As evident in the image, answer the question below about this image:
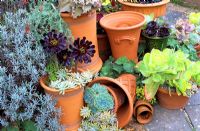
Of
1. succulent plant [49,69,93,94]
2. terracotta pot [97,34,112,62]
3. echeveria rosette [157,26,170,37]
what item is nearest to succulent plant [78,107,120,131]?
succulent plant [49,69,93,94]

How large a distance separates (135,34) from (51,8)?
0.80 m

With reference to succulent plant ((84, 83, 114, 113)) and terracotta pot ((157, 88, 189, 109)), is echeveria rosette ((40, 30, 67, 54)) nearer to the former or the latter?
succulent plant ((84, 83, 114, 113))

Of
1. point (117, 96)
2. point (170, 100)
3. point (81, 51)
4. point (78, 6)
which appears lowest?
point (170, 100)

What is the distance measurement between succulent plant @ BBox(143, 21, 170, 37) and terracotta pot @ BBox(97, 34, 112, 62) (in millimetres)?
370

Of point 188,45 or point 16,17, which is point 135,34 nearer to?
point 188,45

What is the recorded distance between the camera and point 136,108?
9.68ft

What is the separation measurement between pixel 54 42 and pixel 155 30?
1.16 metres

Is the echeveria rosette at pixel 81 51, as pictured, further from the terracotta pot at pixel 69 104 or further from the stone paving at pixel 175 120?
the stone paving at pixel 175 120

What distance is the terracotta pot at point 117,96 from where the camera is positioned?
2807 millimetres

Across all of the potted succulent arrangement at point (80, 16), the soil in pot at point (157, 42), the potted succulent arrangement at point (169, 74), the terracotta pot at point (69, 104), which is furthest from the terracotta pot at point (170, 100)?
the terracotta pot at point (69, 104)

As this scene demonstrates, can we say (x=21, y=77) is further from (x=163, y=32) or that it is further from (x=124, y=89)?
(x=163, y=32)

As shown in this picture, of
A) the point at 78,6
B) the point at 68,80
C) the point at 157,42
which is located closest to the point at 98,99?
the point at 68,80

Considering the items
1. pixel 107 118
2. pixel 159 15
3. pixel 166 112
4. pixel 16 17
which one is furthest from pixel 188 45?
pixel 16 17

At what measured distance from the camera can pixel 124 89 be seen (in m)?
2.79
